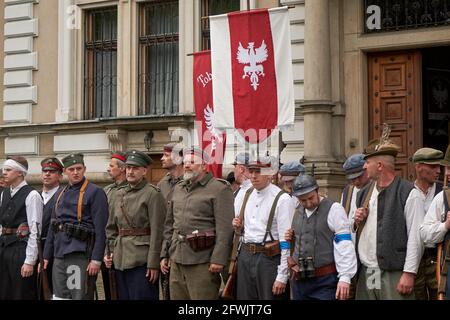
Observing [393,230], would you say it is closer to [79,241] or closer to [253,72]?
[79,241]

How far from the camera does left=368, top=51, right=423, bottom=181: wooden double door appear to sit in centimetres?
1616

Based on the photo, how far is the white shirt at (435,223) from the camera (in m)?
7.91

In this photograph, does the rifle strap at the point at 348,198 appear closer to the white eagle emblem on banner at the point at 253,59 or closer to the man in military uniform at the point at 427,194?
the man in military uniform at the point at 427,194

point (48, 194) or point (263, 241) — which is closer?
point (263, 241)

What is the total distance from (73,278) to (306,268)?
2926mm

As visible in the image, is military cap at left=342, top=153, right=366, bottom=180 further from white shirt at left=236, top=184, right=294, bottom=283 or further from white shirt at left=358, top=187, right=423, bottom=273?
white shirt at left=358, top=187, right=423, bottom=273

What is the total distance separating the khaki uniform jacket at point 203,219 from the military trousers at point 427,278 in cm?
212

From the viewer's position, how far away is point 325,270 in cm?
848

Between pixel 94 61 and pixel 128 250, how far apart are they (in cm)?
1050

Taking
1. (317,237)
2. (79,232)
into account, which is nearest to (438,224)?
(317,237)

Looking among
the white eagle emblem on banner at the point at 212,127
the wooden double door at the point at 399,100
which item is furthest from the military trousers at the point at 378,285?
the wooden double door at the point at 399,100

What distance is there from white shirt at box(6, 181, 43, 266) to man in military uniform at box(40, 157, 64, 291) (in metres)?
0.08
